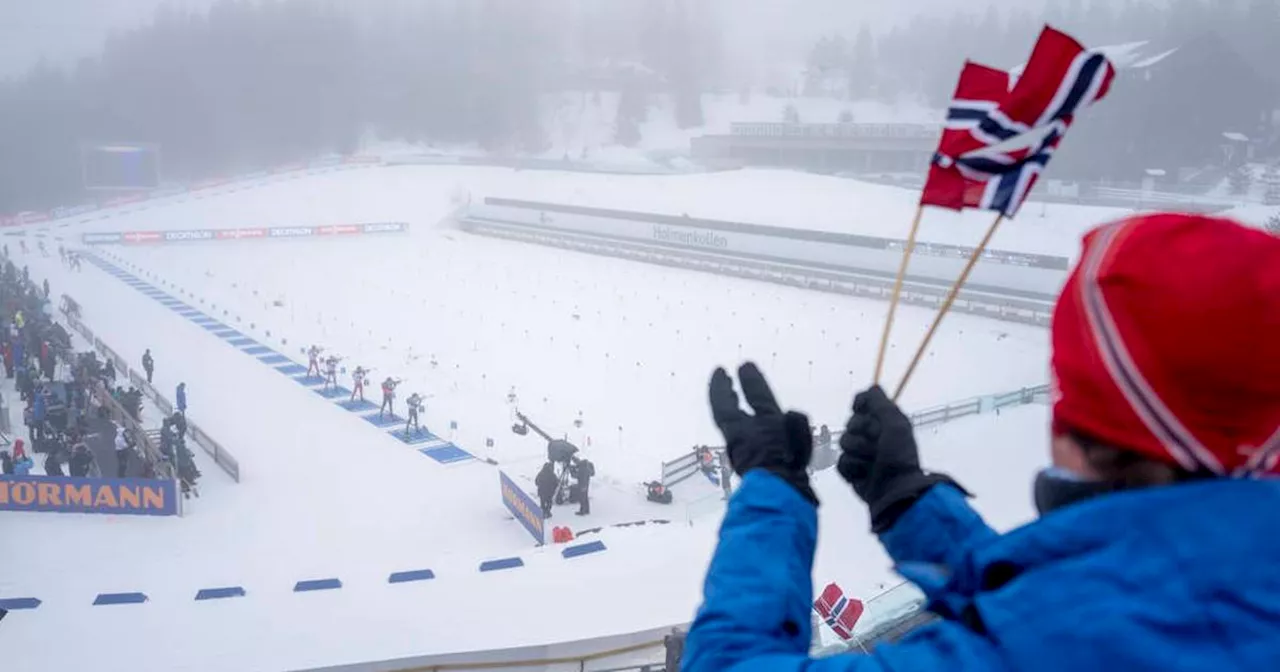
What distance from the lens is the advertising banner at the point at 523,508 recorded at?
7.32 metres

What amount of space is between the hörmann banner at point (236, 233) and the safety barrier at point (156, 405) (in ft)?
42.9

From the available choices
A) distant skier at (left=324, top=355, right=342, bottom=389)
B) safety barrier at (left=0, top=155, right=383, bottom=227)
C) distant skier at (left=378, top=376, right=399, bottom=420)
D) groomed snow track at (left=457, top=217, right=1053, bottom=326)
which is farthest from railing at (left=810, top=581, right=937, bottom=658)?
safety barrier at (left=0, top=155, right=383, bottom=227)

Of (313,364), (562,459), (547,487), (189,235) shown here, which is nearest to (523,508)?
(547,487)

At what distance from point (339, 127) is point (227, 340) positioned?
36.9 metres

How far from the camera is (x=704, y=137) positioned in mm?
43125

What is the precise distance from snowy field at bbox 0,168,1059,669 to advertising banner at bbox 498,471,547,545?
0.16 meters

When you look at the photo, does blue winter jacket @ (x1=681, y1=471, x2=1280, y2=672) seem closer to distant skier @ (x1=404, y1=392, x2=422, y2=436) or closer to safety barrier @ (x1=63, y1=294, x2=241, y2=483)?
safety barrier @ (x1=63, y1=294, x2=241, y2=483)

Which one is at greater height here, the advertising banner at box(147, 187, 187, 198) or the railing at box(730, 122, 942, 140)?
the railing at box(730, 122, 942, 140)

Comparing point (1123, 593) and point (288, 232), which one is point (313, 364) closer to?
point (1123, 593)

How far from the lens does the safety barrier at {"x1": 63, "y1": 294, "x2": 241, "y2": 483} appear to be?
9141 millimetres

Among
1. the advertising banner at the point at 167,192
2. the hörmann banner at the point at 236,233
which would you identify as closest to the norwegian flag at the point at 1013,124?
the hörmann banner at the point at 236,233

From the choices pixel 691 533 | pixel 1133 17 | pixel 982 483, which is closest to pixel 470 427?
pixel 691 533

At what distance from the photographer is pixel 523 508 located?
7.66 m

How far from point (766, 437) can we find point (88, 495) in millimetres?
8445
